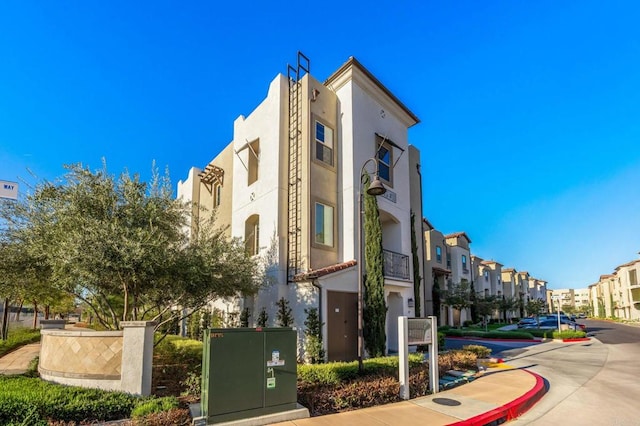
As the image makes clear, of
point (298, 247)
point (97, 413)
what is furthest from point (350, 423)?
point (298, 247)

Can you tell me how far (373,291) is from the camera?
533 inches

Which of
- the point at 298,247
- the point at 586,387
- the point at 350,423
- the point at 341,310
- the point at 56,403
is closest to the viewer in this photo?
the point at 56,403

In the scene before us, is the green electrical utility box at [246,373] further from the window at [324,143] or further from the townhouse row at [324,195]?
the window at [324,143]

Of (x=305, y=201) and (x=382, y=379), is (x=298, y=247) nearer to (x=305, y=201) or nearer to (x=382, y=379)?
(x=305, y=201)

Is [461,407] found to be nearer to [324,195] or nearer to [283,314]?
[283,314]

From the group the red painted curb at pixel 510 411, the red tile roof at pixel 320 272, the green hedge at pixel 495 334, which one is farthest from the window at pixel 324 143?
the green hedge at pixel 495 334

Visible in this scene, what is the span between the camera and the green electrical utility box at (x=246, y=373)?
6301 mm

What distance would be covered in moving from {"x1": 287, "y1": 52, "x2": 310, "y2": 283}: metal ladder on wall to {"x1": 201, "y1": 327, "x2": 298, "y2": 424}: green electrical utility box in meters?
6.66

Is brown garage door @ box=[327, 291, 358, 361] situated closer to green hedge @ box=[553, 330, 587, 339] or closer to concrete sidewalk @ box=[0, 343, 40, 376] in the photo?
concrete sidewalk @ box=[0, 343, 40, 376]

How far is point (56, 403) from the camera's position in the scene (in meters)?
6.21

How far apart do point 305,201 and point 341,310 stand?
4.20 meters

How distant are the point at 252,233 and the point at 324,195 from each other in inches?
173

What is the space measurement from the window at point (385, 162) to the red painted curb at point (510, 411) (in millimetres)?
9897

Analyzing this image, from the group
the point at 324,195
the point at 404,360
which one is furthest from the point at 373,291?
the point at 404,360
